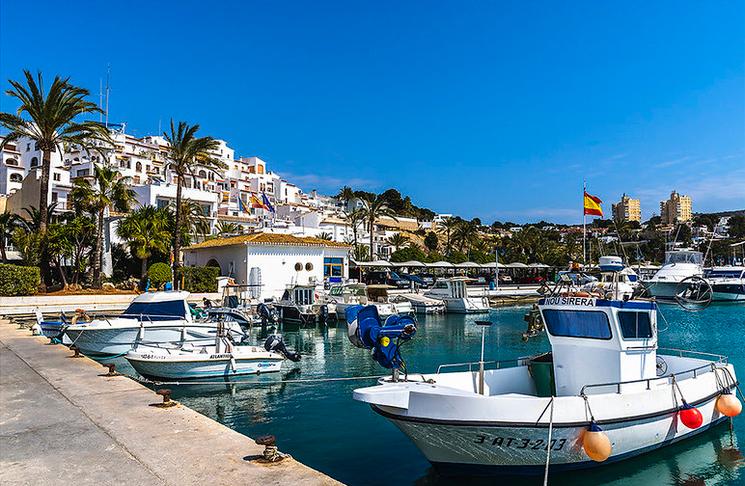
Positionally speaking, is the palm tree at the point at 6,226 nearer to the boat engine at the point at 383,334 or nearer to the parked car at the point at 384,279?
the parked car at the point at 384,279

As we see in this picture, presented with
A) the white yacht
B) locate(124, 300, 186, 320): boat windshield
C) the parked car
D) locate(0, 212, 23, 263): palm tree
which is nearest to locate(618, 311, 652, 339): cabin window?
locate(124, 300, 186, 320): boat windshield

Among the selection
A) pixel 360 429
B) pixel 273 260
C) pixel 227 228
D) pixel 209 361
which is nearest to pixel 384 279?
pixel 227 228

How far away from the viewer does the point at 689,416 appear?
1123cm

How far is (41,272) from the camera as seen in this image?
130 feet

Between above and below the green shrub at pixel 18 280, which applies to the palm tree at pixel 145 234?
above

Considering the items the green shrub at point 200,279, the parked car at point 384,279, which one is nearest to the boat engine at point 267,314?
the green shrub at point 200,279

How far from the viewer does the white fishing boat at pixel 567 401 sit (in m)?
9.20

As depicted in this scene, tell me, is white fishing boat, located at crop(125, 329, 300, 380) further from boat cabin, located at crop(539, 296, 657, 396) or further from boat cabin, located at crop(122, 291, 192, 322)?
boat cabin, located at crop(539, 296, 657, 396)

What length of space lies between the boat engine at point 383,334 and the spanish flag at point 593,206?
484 inches

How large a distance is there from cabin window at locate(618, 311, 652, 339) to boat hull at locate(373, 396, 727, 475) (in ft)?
5.95

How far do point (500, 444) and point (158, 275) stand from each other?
125ft

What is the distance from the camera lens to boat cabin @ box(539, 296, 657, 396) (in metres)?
11.1

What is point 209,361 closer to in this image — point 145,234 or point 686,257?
point 145,234

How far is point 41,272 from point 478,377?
37.9 m
